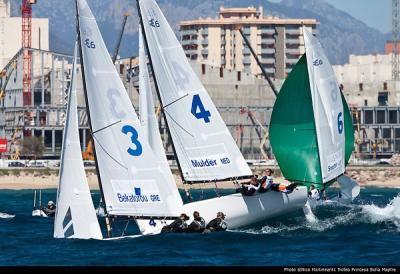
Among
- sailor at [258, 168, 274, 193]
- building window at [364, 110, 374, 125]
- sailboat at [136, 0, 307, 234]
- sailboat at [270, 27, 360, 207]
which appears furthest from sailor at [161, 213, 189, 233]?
building window at [364, 110, 374, 125]

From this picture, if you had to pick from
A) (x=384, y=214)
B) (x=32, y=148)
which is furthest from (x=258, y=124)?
(x=384, y=214)

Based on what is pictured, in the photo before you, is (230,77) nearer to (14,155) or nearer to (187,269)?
(14,155)

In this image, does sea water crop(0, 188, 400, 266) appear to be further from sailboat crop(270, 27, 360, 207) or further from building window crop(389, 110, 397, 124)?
building window crop(389, 110, 397, 124)

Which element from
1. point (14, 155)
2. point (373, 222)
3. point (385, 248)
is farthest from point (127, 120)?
point (14, 155)

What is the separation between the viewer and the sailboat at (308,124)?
189 feet

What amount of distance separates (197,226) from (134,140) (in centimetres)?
435

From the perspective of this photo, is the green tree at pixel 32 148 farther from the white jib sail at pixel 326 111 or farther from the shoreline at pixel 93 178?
the white jib sail at pixel 326 111

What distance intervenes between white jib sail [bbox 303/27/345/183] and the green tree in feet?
287

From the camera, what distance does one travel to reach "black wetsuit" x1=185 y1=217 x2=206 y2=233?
4481 centimetres

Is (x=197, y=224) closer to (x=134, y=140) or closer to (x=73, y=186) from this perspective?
(x=134, y=140)

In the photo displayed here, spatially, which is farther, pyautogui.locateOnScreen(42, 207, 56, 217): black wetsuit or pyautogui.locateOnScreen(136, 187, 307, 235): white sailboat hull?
pyautogui.locateOnScreen(42, 207, 56, 217): black wetsuit

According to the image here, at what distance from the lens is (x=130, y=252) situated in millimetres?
40750

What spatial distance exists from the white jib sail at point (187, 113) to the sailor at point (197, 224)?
9.84 feet

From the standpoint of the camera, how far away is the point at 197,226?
44.9 metres
